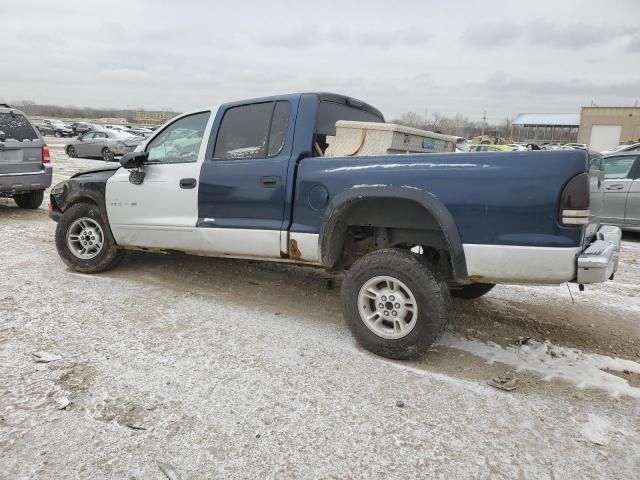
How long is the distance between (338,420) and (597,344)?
7.86 feet

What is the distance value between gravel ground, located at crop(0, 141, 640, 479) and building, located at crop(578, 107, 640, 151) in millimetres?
64340

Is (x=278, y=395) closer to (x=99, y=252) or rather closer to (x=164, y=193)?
(x=164, y=193)

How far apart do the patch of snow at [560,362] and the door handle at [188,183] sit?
2.59m

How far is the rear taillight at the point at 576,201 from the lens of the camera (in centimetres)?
287

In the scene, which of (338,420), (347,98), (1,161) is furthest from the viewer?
(1,161)

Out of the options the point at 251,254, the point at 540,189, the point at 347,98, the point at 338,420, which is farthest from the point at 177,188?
the point at 540,189

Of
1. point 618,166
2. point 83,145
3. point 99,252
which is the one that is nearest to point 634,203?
point 618,166

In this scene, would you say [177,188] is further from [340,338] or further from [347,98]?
[340,338]

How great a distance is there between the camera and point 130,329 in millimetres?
3920

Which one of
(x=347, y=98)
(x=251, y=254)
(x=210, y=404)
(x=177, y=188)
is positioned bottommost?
(x=210, y=404)

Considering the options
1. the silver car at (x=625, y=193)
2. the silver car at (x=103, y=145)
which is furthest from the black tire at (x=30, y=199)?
the silver car at (x=103, y=145)

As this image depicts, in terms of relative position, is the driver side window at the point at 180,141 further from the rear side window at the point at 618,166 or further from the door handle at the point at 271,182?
the rear side window at the point at 618,166

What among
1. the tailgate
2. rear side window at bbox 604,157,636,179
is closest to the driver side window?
the tailgate

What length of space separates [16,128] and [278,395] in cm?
759
